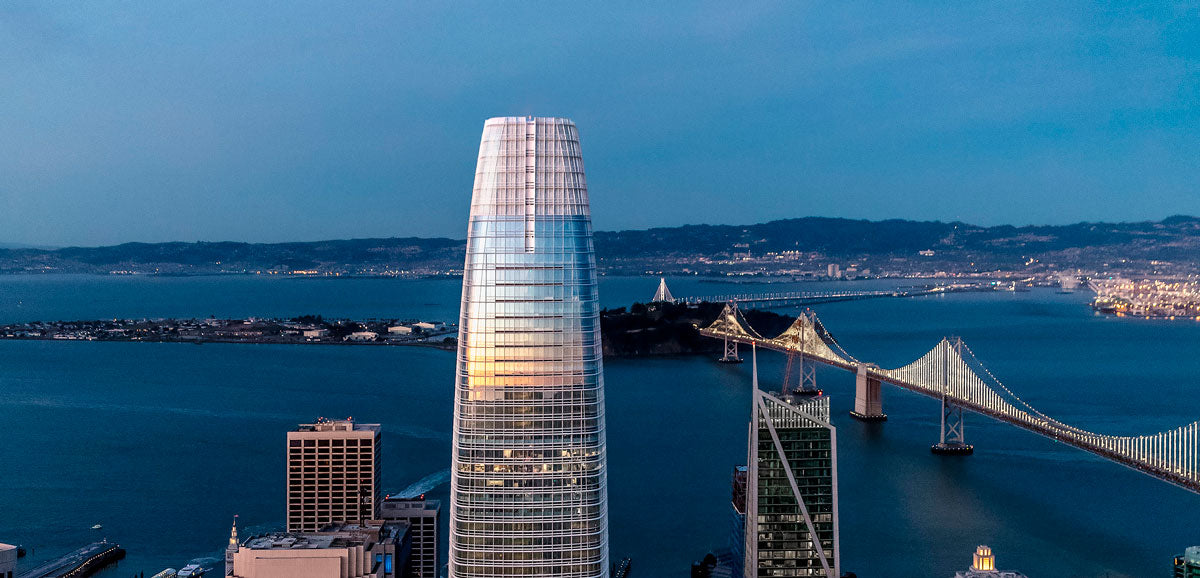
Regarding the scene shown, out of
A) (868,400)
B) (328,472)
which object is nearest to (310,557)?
(328,472)

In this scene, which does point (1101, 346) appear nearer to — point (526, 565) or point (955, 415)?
point (955, 415)

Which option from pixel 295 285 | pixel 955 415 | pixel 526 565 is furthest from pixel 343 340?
pixel 295 285

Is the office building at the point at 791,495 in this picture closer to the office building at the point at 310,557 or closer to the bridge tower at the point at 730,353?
the office building at the point at 310,557

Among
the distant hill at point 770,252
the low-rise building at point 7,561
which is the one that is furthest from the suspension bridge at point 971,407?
the distant hill at point 770,252

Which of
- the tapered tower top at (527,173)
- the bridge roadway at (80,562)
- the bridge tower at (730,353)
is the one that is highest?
the tapered tower top at (527,173)

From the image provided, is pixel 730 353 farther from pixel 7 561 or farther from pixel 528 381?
pixel 528 381

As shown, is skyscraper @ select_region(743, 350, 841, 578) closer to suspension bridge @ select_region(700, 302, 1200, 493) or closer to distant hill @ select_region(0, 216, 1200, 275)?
suspension bridge @ select_region(700, 302, 1200, 493)

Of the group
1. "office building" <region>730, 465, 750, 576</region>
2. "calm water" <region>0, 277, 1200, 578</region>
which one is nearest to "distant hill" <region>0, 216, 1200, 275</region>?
"calm water" <region>0, 277, 1200, 578</region>
